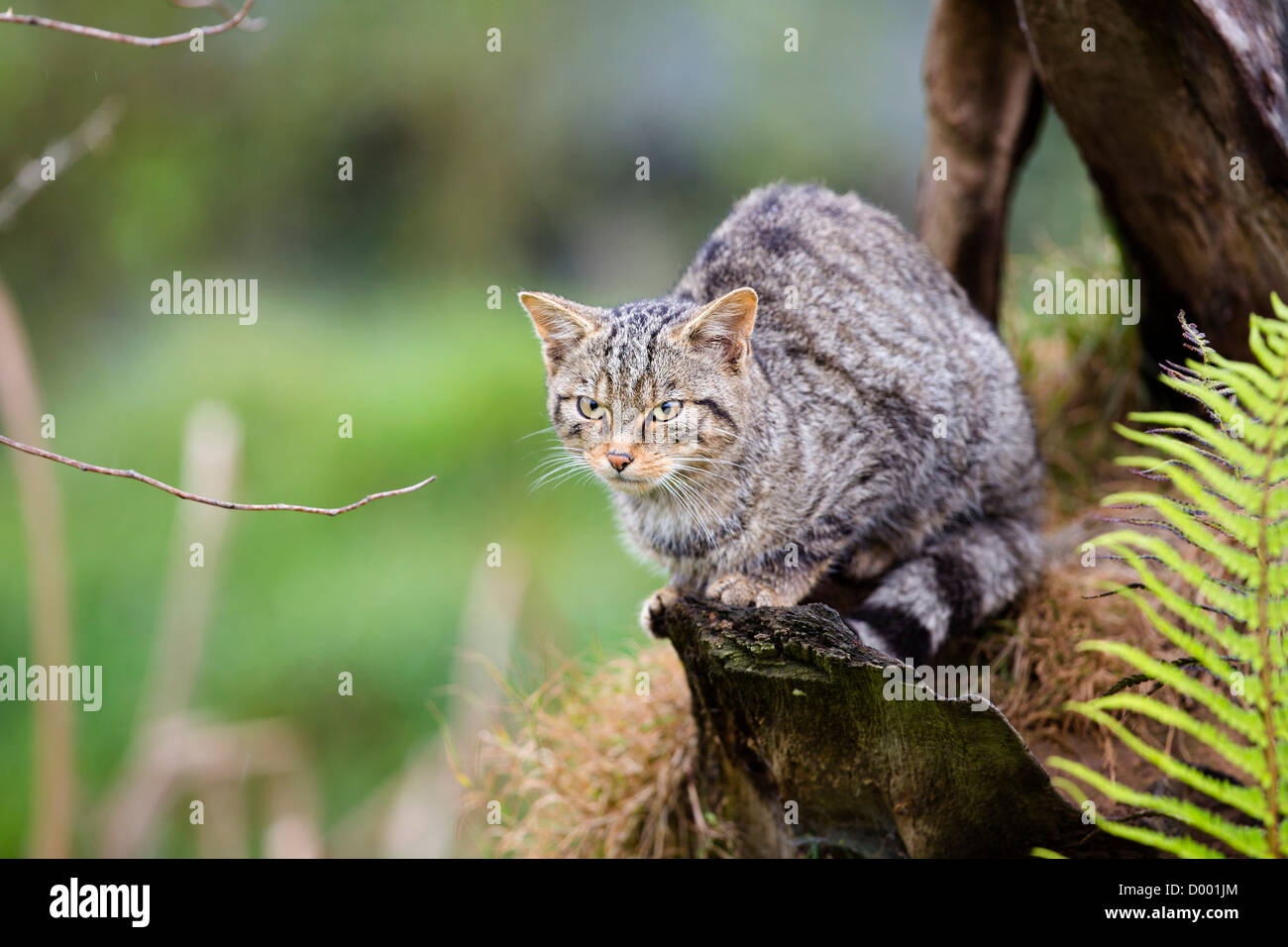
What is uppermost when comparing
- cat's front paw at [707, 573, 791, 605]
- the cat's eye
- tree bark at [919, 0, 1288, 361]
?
tree bark at [919, 0, 1288, 361]

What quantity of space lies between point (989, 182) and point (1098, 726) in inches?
79.5

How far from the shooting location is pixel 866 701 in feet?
7.23

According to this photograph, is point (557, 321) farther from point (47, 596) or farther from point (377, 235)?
point (377, 235)

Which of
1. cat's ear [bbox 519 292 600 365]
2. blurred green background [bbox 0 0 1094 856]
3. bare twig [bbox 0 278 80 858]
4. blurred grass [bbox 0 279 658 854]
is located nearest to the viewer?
cat's ear [bbox 519 292 600 365]

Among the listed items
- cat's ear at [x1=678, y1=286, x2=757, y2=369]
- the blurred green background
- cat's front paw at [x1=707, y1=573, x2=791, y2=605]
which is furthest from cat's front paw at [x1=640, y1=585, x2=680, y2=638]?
the blurred green background

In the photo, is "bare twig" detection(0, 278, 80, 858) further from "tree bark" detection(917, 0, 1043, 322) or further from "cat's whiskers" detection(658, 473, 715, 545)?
"tree bark" detection(917, 0, 1043, 322)

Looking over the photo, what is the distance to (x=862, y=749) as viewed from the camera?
2.32 meters

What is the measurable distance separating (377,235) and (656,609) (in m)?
4.55

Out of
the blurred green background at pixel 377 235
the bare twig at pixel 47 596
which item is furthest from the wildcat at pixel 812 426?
the blurred green background at pixel 377 235

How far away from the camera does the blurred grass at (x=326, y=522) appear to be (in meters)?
5.55

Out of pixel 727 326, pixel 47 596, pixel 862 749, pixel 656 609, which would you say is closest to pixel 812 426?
pixel 727 326

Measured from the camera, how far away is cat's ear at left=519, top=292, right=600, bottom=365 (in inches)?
115
